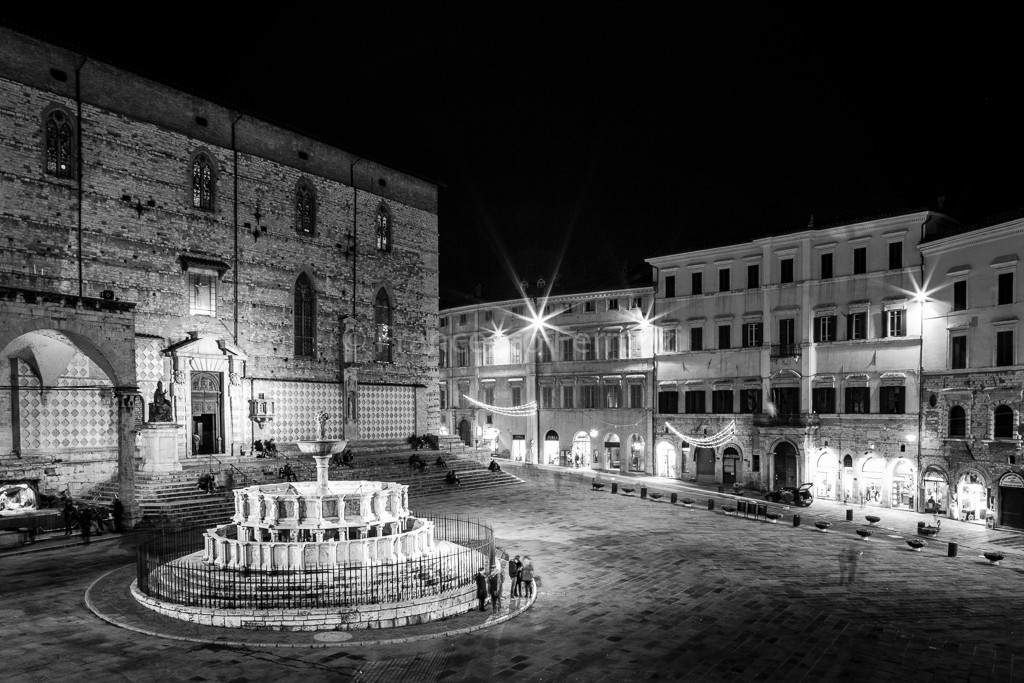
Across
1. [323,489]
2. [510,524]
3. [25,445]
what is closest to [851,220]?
[510,524]

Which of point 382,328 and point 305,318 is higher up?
point 305,318

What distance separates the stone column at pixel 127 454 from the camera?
80.3 feet

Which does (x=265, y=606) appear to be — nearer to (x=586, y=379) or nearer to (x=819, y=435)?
(x=819, y=435)

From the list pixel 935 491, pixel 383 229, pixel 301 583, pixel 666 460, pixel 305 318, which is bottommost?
pixel 666 460

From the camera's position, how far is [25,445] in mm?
25828

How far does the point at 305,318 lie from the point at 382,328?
203 inches

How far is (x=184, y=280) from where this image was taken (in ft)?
103

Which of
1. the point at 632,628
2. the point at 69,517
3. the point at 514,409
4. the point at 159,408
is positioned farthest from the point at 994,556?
the point at 514,409

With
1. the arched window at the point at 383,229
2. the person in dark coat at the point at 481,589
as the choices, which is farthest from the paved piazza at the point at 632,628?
the arched window at the point at 383,229

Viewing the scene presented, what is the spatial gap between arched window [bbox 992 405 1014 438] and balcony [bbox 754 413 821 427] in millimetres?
8351

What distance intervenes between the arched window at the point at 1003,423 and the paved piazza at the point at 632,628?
7669mm

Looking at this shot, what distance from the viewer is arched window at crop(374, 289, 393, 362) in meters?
40.9

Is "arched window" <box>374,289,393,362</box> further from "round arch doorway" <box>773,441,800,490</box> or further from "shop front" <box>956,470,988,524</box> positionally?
"shop front" <box>956,470,988,524</box>

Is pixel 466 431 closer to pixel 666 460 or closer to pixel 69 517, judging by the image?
pixel 666 460
